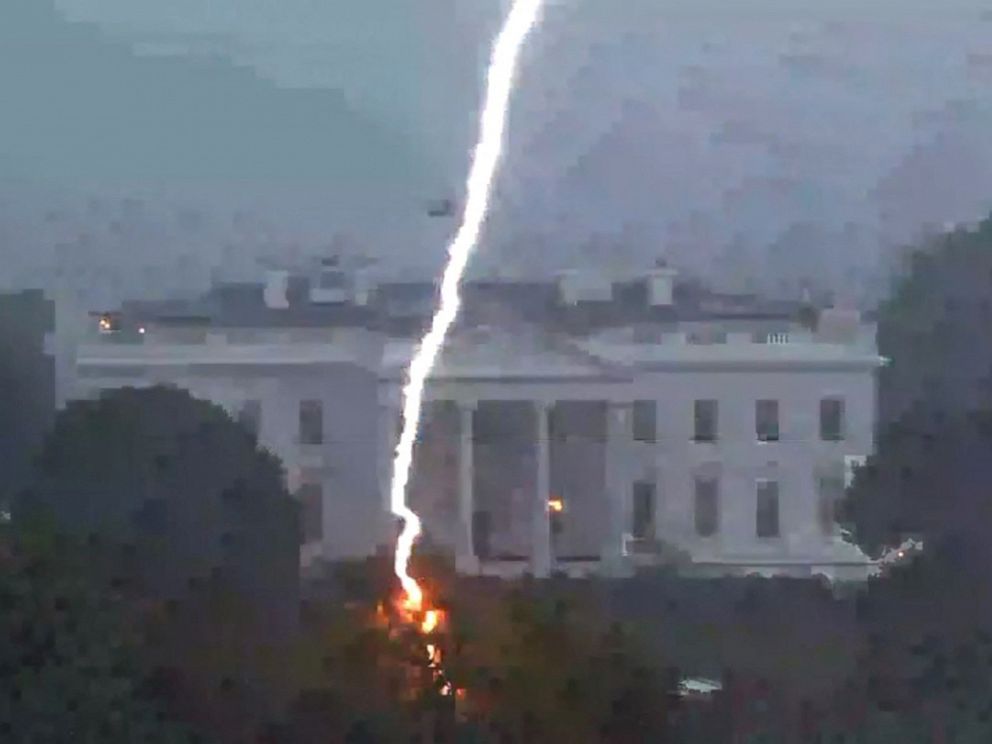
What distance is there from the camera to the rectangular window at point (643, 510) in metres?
1.68

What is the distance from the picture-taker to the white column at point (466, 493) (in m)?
1.65

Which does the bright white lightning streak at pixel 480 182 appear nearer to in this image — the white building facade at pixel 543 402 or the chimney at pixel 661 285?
the white building facade at pixel 543 402

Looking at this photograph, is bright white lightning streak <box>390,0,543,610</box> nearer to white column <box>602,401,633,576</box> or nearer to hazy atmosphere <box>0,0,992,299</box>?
hazy atmosphere <box>0,0,992,299</box>

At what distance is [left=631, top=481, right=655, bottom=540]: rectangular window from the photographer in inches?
66.2

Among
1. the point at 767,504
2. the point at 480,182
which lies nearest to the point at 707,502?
the point at 767,504

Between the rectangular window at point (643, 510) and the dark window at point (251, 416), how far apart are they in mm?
505

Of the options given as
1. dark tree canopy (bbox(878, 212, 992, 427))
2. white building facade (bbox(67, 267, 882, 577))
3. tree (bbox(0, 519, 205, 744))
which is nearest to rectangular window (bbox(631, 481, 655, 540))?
white building facade (bbox(67, 267, 882, 577))

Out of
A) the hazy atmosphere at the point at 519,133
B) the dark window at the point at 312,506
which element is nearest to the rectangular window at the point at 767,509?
the hazy atmosphere at the point at 519,133

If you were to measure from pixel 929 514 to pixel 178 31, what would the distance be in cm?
118

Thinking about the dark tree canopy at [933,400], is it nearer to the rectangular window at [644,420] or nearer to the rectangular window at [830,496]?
the rectangular window at [830,496]

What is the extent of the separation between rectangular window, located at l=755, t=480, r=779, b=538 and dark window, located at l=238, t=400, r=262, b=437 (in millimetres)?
665

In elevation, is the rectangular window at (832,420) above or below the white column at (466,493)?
above

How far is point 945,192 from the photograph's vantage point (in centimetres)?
166

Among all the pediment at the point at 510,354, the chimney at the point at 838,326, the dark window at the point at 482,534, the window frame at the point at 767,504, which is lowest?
the dark window at the point at 482,534
